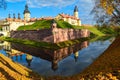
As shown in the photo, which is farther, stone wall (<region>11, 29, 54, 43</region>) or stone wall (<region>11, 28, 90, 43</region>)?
stone wall (<region>11, 29, 54, 43</region>)

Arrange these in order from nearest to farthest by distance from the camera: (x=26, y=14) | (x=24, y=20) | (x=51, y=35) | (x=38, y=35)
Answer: (x=51, y=35), (x=38, y=35), (x=24, y=20), (x=26, y=14)

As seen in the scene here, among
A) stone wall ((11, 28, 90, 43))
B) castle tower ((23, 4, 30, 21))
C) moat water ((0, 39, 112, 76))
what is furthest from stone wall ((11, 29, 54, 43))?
castle tower ((23, 4, 30, 21))

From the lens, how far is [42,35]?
73.3 metres

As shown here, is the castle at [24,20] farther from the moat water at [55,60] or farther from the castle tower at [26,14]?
the moat water at [55,60]

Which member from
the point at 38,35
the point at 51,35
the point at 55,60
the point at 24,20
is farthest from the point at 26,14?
the point at 55,60

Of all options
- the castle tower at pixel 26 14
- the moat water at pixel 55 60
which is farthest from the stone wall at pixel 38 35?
the castle tower at pixel 26 14

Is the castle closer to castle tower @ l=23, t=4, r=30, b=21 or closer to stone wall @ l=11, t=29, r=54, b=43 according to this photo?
castle tower @ l=23, t=4, r=30, b=21

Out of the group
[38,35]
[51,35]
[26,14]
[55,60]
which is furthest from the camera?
[26,14]

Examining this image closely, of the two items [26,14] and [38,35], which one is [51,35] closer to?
[38,35]

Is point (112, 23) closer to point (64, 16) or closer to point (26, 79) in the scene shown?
point (26, 79)

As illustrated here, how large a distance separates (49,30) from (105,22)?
32363 mm

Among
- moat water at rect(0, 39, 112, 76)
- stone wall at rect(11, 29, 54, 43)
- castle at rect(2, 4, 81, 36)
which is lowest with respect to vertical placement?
moat water at rect(0, 39, 112, 76)

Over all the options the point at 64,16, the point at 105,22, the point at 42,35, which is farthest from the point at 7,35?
the point at 105,22

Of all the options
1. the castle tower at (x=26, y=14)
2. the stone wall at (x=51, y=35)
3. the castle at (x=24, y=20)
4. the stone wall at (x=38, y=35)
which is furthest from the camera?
the castle tower at (x=26, y=14)
